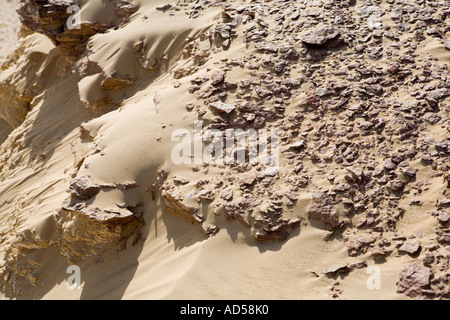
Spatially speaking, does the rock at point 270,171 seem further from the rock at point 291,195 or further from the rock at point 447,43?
the rock at point 447,43

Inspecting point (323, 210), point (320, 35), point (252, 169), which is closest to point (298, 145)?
point (252, 169)

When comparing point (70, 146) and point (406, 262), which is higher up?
point (70, 146)

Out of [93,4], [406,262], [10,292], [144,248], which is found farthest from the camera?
[93,4]

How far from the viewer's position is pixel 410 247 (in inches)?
153

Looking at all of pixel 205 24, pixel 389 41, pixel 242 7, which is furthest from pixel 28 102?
pixel 389 41

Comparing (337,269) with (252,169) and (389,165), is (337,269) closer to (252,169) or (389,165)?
(389,165)

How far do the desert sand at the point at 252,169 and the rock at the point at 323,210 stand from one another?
18 millimetres

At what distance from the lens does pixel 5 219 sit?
6109 mm

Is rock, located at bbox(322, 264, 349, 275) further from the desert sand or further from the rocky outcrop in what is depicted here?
the rocky outcrop

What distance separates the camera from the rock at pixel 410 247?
3.87m

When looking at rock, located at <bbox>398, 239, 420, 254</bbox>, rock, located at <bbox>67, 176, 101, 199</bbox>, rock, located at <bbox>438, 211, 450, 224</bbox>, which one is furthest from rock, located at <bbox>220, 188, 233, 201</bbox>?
rock, located at <bbox>438, 211, 450, 224</bbox>

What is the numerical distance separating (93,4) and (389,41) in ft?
15.1

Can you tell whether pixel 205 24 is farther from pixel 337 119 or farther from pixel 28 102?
pixel 28 102

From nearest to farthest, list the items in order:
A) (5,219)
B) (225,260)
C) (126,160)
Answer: (225,260)
(126,160)
(5,219)
